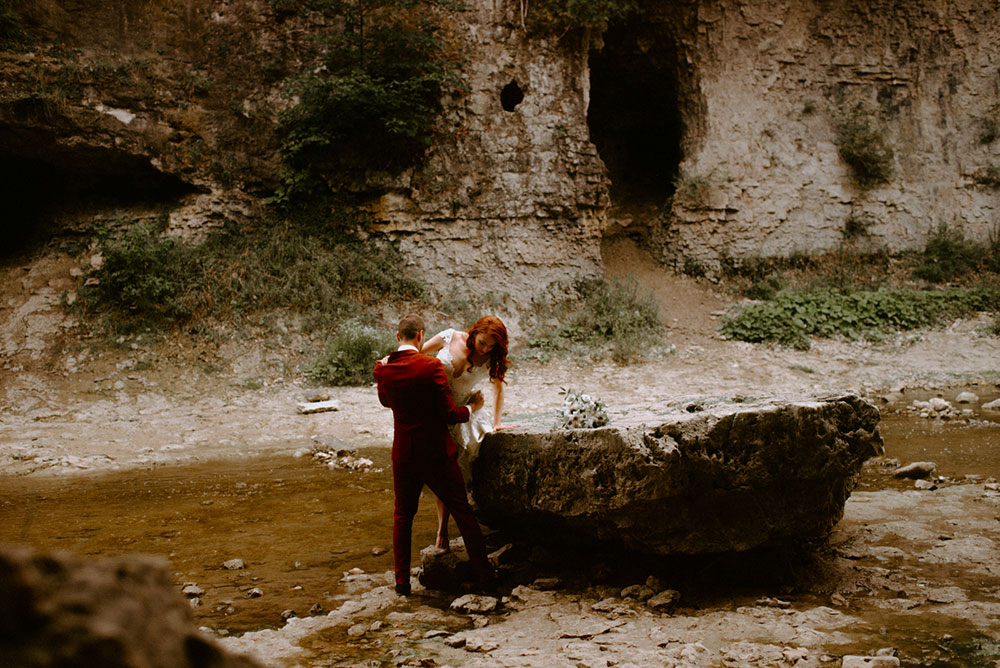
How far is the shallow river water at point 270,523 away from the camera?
3.65 meters

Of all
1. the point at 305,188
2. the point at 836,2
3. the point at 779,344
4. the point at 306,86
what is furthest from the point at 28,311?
the point at 836,2

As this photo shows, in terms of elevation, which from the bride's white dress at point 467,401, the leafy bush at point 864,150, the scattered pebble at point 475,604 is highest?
the leafy bush at point 864,150

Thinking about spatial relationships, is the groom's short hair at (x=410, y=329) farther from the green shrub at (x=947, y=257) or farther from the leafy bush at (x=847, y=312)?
the green shrub at (x=947, y=257)

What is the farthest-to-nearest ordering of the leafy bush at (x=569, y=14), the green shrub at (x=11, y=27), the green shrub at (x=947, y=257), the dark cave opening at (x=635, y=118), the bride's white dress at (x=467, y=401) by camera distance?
the dark cave opening at (x=635, y=118) < the green shrub at (x=947, y=257) < the leafy bush at (x=569, y=14) < the green shrub at (x=11, y=27) < the bride's white dress at (x=467, y=401)

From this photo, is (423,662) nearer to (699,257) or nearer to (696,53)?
(699,257)

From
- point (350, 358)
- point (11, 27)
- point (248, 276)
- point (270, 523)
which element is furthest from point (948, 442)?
point (11, 27)

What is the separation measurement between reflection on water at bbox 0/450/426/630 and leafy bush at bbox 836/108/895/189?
44.6 feet

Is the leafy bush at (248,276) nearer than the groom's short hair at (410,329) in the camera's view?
No

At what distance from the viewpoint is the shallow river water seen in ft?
12.0

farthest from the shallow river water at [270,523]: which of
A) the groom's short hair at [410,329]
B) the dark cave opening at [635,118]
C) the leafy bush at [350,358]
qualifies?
the dark cave opening at [635,118]

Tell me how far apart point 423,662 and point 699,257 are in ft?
45.2

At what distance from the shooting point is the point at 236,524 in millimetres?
5238

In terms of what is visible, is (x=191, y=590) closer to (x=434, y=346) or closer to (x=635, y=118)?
(x=434, y=346)

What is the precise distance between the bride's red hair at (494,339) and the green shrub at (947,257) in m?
14.3
